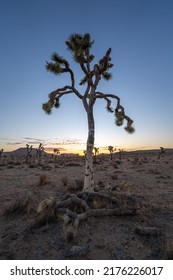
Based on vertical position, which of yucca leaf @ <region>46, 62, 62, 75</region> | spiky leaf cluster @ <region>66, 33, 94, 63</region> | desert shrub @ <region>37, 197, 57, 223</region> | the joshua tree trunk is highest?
spiky leaf cluster @ <region>66, 33, 94, 63</region>

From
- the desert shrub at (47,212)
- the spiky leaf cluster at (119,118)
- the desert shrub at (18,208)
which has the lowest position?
the desert shrub at (18,208)

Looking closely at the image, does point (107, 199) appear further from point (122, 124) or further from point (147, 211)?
point (122, 124)

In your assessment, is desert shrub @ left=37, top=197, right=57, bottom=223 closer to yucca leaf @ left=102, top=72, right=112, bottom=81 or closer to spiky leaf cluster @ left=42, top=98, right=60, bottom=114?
spiky leaf cluster @ left=42, top=98, right=60, bottom=114

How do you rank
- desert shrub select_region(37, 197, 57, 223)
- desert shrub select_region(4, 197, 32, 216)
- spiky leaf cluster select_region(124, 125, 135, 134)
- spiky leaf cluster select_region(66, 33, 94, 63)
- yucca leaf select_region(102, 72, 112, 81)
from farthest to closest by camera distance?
yucca leaf select_region(102, 72, 112, 81)
spiky leaf cluster select_region(124, 125, 135, 134)
spiky leaf cluster select_region(66, 33, 94, 63)
desert shrub select_region(4, 197, 32, 216)
desert shrub select_region(37, 197, 57, 223)

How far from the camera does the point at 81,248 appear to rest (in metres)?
3.76

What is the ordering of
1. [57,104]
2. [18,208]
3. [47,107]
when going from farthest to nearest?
[57,104] → [47,107] → [18,208]

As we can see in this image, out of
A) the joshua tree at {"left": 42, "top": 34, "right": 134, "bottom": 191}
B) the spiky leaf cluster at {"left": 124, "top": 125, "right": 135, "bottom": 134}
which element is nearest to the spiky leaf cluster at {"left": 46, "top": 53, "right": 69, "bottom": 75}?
the joshua tree at {"left": 42, "top": 34, "right": 134, "bottom": 191}

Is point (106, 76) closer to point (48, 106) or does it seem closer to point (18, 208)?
point (48, 106)

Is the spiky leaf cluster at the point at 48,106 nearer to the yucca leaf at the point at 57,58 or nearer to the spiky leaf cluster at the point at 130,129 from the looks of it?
the yucca leaf at the point at 57,58

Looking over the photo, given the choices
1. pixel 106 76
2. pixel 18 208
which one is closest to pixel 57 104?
pixel 106 76

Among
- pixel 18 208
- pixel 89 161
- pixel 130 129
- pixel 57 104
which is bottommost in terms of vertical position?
pixel 18 208

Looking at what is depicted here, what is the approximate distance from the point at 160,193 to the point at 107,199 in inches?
165

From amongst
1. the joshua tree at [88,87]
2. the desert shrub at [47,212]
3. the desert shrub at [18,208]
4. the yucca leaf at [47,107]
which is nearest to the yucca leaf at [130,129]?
the joshua tree at [88,87]

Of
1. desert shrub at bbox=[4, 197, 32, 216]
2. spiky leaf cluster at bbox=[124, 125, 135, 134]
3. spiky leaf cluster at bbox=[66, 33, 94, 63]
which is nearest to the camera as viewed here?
desert shrub at bbox=[4, 197, 32, 216]
